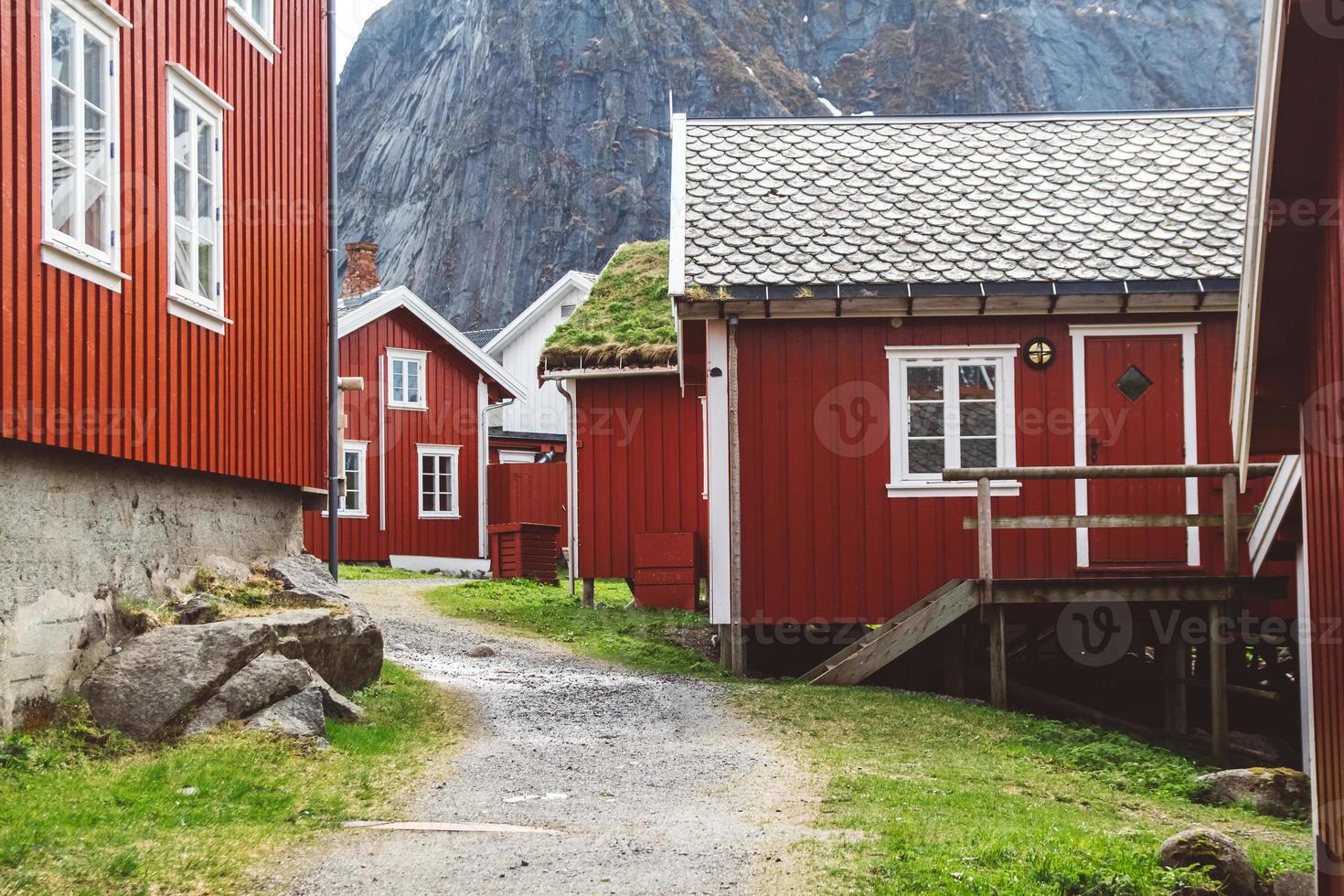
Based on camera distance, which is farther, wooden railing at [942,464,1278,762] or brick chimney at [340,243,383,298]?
brick chimney at [340,243,383,298]

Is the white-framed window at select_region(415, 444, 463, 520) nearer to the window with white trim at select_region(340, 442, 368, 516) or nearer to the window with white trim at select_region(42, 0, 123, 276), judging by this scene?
the window with white trim at select_region(340, 442, 368, 516)

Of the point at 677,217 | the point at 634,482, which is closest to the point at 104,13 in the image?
the point at 677,217

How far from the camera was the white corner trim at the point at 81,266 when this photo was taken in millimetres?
8289

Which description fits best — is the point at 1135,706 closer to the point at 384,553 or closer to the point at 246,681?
the point at 246,681

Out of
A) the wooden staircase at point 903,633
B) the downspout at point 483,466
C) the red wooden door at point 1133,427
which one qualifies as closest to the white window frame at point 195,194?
the wooden staircase at point 903,633

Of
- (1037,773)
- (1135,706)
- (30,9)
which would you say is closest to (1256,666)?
(1135,706)

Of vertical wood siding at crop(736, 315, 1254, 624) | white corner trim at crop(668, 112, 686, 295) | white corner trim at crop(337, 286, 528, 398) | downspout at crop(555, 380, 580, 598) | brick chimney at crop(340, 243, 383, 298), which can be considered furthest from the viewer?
brick chimney at crop(340, 243, 383, 298)

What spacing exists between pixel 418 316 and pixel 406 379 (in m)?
1.32

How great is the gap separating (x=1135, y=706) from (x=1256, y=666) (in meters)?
1.29

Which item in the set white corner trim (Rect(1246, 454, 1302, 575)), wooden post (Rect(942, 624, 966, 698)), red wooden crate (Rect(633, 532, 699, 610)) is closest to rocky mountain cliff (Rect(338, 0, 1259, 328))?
red wooden crate (Rect(633, 532, 699, 610))

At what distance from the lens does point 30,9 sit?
8.26 m

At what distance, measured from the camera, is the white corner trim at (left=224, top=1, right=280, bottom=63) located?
451 inches

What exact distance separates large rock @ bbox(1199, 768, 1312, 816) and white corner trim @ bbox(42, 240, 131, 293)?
7.66 metres

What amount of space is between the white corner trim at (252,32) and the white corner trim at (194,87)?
Answer: 78 cm
